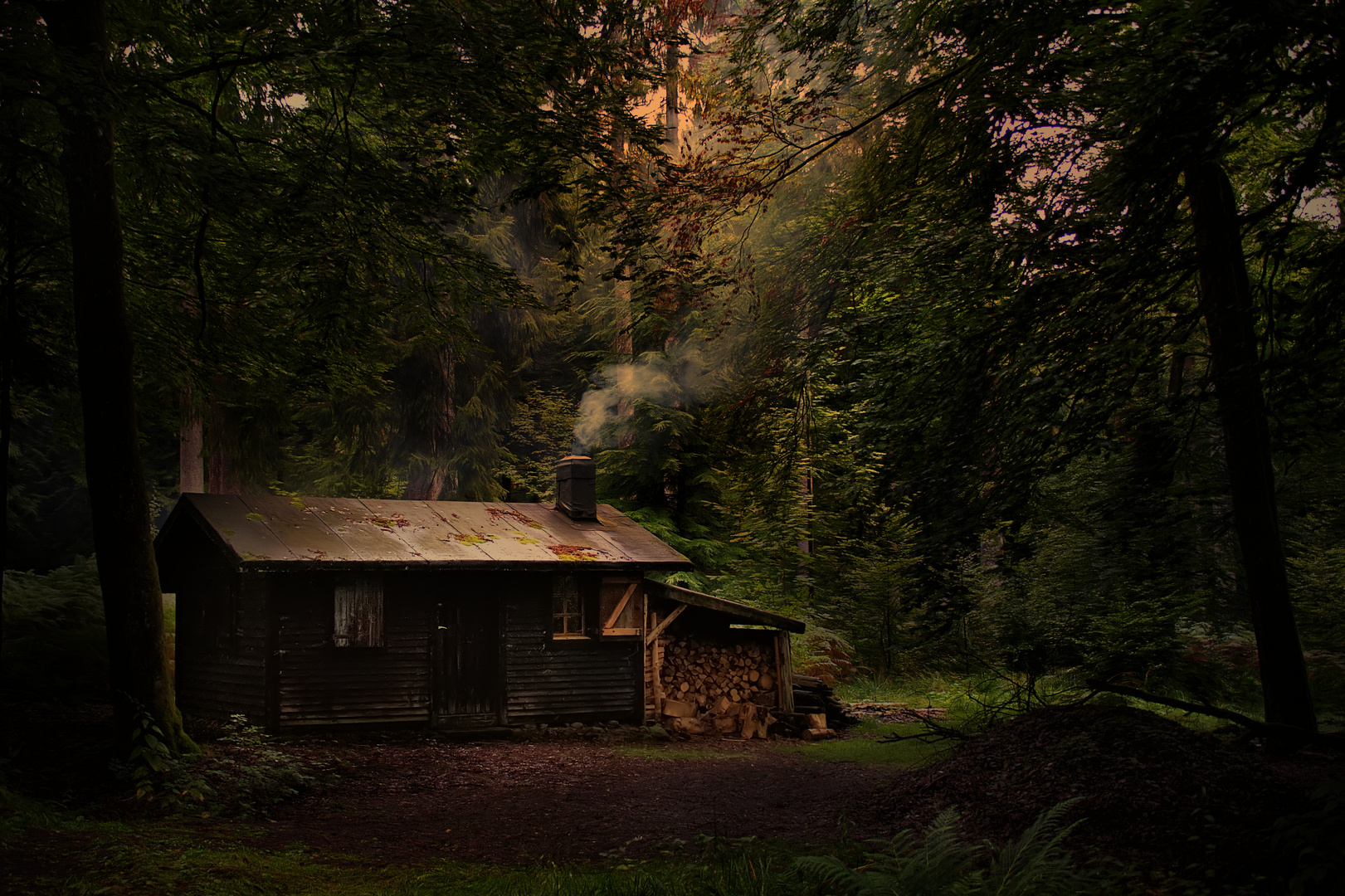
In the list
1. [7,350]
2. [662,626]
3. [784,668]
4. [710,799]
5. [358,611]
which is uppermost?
[7,350]

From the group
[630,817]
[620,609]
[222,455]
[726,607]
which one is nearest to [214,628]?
[620,609]

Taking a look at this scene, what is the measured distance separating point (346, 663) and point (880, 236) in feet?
34.0

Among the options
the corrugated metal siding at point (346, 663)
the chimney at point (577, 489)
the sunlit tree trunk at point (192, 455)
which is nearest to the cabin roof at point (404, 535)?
the chimney at point (577, 489)

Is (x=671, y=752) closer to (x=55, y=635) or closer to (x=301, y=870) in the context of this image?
(x=301, y=870)

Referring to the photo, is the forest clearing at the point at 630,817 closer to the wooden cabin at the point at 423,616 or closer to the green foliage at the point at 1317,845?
the green foliage at the point at 1317,845

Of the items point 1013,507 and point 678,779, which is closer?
point 1013,507

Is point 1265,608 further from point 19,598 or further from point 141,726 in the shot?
point 19,598

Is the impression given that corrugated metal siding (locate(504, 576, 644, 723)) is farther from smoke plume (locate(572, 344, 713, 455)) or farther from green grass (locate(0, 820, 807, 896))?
smoke plume (locate(572, 344, 713, 455))

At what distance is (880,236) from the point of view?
1009cm

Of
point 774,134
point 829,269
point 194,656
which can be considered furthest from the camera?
point 194,656

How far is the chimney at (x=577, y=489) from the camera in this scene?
1683 centimetres

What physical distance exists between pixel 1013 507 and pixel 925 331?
3.63 m

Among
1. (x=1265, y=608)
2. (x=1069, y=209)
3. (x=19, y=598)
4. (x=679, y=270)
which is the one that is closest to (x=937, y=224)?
(x=1069, y=209)

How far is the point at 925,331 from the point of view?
9711 millimetres
